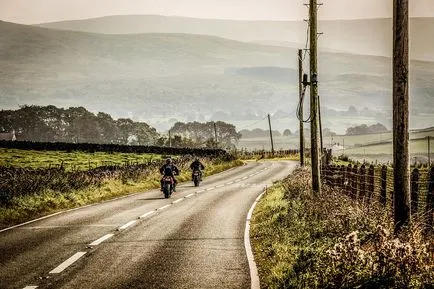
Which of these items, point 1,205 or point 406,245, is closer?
point 406,245

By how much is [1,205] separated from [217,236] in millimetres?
8402

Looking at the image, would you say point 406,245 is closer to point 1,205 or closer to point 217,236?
point 217,236

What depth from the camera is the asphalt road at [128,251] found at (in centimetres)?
842

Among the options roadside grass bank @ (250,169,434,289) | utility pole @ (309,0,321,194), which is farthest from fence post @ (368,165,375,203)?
utility pole @ (309,0,321,194)

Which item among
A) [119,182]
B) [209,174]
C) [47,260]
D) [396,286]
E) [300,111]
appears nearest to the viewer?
[396,286]

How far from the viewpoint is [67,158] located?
56406mm

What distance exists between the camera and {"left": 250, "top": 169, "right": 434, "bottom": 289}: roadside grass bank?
6746mm

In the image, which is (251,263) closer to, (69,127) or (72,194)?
(72,194)

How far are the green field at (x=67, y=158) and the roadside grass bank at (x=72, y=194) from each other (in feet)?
52.5

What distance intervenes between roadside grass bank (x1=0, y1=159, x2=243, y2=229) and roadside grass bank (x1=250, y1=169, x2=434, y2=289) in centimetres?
840

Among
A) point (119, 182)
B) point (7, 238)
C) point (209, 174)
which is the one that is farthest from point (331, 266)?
point (209, 174)

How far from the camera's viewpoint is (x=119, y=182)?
29750mm

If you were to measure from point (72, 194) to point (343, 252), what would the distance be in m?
17.0

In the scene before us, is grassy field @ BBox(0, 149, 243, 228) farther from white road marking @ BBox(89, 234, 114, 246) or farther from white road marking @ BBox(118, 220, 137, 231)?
white road marking @ BBox(89, 234, 114, 246)
